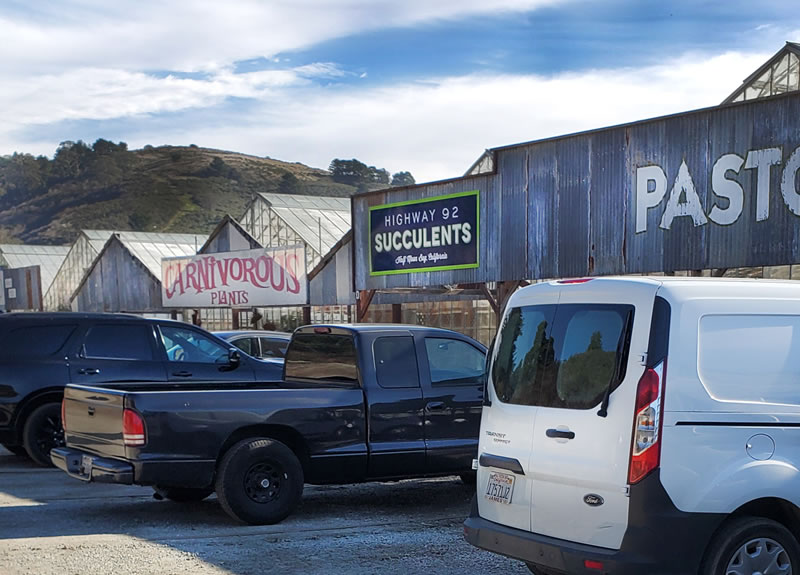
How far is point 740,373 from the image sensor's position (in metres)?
5.29

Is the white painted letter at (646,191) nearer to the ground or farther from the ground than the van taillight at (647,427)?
farther from the ground

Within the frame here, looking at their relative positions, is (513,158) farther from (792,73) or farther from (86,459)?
(86,459)

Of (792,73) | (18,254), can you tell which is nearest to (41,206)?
(18,254)

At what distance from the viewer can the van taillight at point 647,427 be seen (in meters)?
5.06

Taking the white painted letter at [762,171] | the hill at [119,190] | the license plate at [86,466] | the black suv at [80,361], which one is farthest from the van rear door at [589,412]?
the hill at [119,190]

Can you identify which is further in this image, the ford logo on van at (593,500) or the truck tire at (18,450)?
the truck tire at (18,450)

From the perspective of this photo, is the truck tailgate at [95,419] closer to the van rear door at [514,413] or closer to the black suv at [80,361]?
the black suv at [80,361]

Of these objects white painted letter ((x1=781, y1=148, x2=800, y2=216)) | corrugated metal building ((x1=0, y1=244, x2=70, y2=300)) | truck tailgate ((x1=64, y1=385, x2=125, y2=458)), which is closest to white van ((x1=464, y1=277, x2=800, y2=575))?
truck tailgate ((x1=64, y1=385, x2=125, y2=458))

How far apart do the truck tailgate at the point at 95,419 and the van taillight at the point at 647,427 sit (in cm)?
455

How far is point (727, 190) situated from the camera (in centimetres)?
1627

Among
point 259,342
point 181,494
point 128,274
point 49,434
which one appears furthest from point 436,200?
point 128,274

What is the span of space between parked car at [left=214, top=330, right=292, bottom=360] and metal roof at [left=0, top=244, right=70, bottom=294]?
5731 centimetres

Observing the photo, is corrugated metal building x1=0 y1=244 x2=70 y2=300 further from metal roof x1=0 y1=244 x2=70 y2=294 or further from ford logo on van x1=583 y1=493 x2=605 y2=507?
ford logo on van x1=583 y1=493 x2=605 y2=507

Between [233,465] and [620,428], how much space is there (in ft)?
13.2
